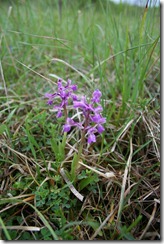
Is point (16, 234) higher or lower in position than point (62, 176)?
lower

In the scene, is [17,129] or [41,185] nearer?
[41,185]

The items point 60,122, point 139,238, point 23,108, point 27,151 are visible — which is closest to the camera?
point 139,238

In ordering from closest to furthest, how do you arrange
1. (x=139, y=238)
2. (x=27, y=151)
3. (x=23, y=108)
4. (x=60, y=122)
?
(x=139, y=238)
(x=27, y=151)
(x=60, y=122)
(x=23, y=108)

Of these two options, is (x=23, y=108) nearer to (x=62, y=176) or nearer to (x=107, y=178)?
(x=62, y=176)

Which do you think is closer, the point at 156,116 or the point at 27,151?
the point at 27,151

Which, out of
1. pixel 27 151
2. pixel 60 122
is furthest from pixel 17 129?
pixel 60 122

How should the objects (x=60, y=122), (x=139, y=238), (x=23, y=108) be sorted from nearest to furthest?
(x=139, y=238) → (x=60, y=122) → (x=23, y=108)

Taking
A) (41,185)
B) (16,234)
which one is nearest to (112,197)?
(41,185)

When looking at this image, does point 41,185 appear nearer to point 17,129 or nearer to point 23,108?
point 17,129

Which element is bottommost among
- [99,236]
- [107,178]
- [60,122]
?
[99,236]
